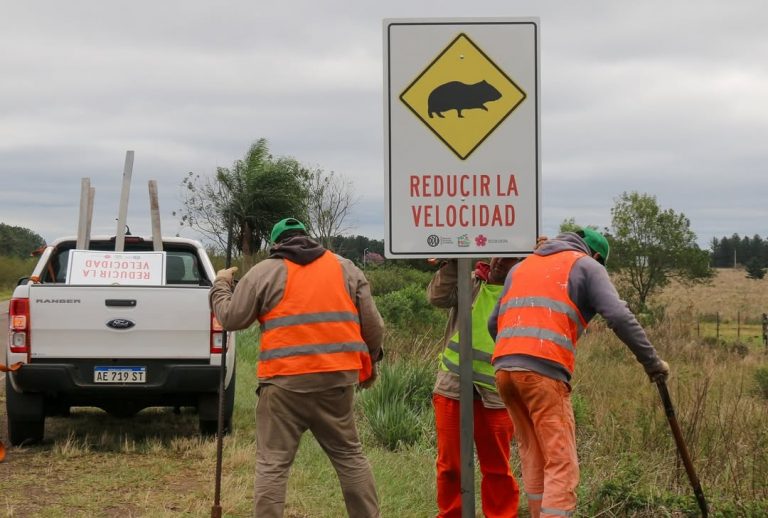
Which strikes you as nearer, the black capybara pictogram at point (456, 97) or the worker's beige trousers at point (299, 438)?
the black capybara pictogram at point (456, 97)

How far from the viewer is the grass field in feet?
19.7

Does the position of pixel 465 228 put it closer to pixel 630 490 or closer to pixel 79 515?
pixel 630 490

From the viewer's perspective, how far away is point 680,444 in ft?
16.7

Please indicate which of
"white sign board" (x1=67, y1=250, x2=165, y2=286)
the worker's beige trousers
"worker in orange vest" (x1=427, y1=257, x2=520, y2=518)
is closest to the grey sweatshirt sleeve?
"worker in orange vest" (x1=427, y1=257, x2=520, y2=518)

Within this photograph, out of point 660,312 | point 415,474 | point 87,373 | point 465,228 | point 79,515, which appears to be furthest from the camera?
point 660,312

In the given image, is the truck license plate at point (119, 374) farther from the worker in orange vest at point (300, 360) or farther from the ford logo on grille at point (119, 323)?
the worker in orange vest at point (300, 360)

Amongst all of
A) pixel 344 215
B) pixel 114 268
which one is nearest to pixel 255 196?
pixel 344 215

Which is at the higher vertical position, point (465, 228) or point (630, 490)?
point (465, 228)

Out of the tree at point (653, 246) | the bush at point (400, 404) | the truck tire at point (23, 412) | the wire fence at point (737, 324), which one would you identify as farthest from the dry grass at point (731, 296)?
the truck tire at point (23, 412)

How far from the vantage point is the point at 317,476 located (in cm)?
750

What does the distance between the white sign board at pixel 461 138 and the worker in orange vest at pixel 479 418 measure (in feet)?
4.91

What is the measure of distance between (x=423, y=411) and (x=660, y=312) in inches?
708

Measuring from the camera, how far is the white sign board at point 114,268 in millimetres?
8617

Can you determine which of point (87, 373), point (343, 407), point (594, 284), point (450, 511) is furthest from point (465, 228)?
point (87, 373)
